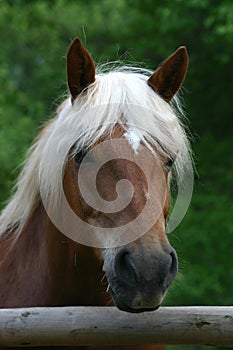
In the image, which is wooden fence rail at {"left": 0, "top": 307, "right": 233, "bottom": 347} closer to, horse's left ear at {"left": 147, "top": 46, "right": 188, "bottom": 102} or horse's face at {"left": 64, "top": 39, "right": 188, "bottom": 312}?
horse's face at {"left": 64, "top": 39, "right": 188, "bottom": 312}

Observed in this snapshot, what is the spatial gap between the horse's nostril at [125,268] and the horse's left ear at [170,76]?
0.96m

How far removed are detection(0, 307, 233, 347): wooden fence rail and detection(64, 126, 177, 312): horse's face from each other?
3.0 inches

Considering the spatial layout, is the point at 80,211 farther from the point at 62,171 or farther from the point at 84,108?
the point at 84,108

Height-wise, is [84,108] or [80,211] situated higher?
[84,108]

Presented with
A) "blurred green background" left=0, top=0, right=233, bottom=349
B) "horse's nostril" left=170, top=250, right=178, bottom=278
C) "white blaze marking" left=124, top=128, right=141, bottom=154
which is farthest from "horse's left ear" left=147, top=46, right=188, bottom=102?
"blurred green background" left=0, top=0, right=233, bottom=349

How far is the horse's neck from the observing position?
342 centimetres

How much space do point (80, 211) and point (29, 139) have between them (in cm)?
563

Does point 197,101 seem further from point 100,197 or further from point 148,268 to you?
point 148,268

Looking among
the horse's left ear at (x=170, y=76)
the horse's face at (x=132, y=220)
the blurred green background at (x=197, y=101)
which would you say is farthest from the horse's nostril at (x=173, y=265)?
the blurred green background at (x=197, y=101)

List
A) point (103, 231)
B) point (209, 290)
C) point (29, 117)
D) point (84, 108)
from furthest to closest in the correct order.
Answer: point (209, 290) → point (29, 117) → point (84, 108) → point (103, 231)

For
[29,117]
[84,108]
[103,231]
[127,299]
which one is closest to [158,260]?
[127,299]

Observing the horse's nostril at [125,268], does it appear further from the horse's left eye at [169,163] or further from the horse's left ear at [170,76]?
the horse's left ear at [170,76]

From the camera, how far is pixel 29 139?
8789 millimetres

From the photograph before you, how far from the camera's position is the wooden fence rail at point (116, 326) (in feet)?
9.23
